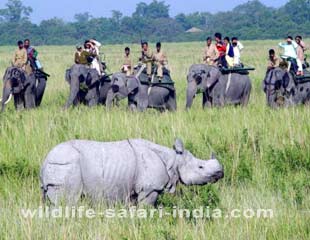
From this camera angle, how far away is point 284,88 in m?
16.6

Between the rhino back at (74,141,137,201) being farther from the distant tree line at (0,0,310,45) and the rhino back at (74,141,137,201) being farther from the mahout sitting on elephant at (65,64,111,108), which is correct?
the distant tree line at (0,0,310,45)

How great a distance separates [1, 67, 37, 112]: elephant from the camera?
1653cm

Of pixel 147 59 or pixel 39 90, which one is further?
pixel 39 90

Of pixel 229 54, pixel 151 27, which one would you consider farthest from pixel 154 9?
pixel 229 54

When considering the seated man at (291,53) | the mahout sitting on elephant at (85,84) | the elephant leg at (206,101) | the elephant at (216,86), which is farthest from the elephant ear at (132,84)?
the seated man at (291,53)

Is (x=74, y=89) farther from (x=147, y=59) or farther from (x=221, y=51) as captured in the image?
(x=221, y=51)

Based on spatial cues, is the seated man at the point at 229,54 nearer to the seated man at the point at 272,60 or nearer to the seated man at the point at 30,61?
the seated man at the point at 272,60

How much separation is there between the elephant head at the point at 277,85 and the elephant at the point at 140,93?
6.13 feet

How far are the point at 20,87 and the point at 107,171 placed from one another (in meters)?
9.40

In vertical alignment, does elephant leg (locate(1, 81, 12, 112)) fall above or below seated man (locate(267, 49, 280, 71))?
below

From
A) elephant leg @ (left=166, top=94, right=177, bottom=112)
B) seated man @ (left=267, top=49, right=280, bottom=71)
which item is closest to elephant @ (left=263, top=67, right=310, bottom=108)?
seated man @ (left=267, top=49, right=280, bottom=71)

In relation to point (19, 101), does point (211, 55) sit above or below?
above

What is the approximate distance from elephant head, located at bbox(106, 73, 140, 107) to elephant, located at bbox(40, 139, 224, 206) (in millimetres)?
7987

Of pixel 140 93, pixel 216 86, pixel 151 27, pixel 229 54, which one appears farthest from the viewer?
pixel 151 27
